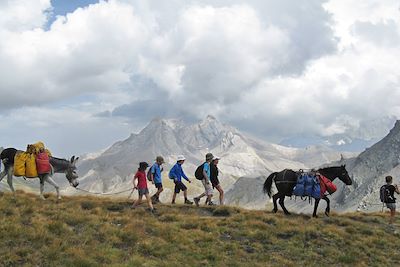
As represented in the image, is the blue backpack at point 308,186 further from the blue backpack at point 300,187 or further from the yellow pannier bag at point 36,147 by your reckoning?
the yellow pannier bag at point 36,147

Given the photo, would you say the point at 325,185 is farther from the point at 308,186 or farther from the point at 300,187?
the point at 300,187

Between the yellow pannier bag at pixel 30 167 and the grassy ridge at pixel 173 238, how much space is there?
138 cm

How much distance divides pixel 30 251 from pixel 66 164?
12.6 m

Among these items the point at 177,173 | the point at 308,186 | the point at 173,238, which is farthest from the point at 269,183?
the point at 173,238

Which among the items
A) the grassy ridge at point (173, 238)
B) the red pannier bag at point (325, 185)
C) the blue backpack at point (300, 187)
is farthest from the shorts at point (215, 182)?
the red pannier bag at point (325, 185)

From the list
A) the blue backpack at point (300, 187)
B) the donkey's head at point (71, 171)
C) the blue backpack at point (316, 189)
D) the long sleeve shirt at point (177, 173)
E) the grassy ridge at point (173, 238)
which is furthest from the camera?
the donkey's head at point (71, 171)

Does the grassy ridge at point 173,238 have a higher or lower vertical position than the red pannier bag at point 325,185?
lower

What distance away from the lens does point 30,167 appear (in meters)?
22.1

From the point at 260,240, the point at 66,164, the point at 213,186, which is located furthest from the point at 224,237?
the point at 66,164

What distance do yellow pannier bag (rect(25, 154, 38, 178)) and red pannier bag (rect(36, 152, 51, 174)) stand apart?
18 centimetres

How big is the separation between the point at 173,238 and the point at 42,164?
30.1ft

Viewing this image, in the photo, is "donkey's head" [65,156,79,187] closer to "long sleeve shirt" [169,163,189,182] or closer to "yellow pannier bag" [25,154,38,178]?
"yellow pannier bag" [25,154,38,178]

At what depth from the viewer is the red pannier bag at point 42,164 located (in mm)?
22203

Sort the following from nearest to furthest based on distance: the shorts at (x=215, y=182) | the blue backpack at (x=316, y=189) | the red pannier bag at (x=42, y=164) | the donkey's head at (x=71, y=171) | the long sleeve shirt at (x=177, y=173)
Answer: the blue backpack at (x=316, y=189) < the red pannier bag at (x=42, y=164) < the shorts at (x=215, y=182) < the long sleeve shirt at (x=177, y=173) < the donkey's head at (x=71, y=171)
